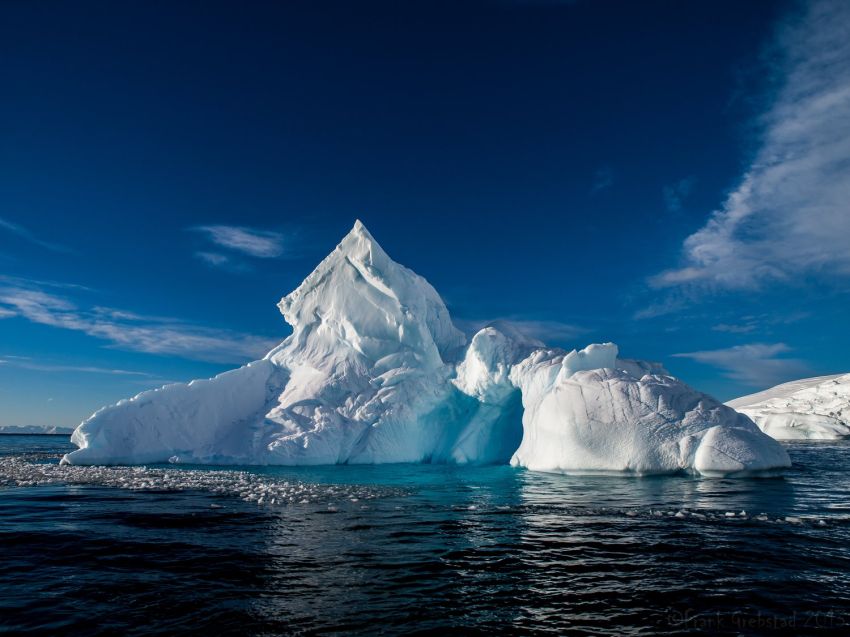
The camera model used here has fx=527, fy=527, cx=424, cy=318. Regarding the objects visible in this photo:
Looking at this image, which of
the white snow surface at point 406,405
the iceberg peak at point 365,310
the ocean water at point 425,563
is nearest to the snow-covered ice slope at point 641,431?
the white snow surface at point 406,405

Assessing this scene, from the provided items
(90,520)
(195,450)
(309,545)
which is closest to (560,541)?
(309,545)

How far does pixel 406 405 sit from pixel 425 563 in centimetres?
2197

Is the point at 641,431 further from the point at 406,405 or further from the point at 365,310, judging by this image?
the point at 365,310

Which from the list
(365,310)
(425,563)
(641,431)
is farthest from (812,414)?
(425,563)

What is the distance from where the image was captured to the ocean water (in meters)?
6.09

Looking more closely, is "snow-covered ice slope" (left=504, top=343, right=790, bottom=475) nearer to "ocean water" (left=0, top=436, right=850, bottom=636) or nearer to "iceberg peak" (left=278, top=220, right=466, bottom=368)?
"ocean water" (left=0, top=436, right=850, bottom=636)

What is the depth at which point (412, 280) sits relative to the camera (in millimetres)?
34812

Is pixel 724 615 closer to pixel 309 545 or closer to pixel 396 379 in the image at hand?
pixel 309 545

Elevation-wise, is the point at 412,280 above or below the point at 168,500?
above

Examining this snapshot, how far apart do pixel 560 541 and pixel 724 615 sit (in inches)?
147

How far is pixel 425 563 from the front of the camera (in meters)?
8.41

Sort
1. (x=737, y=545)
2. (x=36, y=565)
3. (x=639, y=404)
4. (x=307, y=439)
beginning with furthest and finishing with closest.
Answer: (x=307, y=439), (x=639, y=404), (x=737, y=545), (x=36, y=565)

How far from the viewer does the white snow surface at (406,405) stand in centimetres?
2050

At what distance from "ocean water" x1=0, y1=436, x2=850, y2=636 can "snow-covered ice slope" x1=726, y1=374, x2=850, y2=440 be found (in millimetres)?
65251
